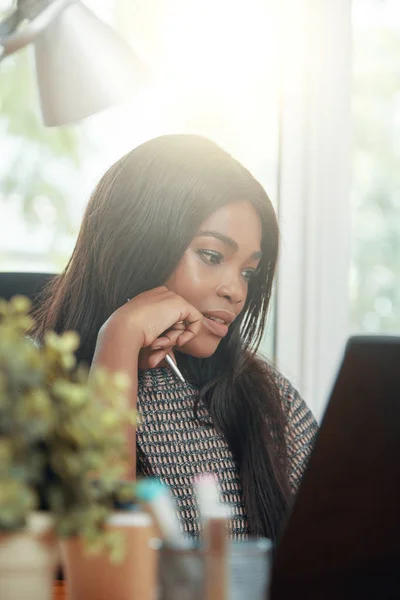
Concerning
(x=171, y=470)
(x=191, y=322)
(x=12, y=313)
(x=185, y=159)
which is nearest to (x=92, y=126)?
(x=185, y=159)

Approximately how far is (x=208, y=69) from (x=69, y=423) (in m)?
1.79

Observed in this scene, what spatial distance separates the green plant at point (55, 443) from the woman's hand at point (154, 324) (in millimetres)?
807

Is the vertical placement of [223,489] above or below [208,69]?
below

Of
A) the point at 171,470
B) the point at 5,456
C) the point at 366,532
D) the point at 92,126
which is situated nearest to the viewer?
the point at 5,456

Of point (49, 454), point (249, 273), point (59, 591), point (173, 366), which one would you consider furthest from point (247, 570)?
point (249, 273)

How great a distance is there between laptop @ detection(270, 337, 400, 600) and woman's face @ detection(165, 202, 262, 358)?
0.95 metres

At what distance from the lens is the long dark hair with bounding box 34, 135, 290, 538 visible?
162cm

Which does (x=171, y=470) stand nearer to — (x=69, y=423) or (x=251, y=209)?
(x=251, y=209)

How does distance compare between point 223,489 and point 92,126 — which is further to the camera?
point 92,126

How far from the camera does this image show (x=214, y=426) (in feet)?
5.34

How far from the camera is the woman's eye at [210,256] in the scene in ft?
5.36

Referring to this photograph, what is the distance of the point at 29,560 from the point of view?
66 cm

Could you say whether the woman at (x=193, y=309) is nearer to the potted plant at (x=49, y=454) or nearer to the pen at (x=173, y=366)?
the pen at (x=173, y=366)

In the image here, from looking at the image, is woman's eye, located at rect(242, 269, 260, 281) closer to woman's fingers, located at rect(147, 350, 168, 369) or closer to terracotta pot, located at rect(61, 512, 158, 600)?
woman's fingers, located at rect(147, 350, 168, 369)
